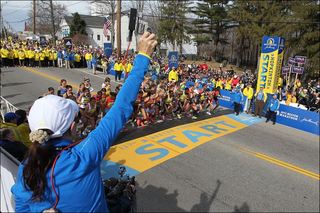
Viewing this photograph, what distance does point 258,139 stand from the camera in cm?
1117

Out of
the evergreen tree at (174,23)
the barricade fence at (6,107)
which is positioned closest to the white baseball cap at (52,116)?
the barricade fence at (6,107)

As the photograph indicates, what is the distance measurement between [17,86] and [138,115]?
29.4 ft

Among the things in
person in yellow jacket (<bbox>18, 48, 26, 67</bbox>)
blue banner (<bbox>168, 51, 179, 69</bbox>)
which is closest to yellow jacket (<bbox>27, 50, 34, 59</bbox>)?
person in yellow jacket (<bbox>18, 48, 26, 67</bbox>)

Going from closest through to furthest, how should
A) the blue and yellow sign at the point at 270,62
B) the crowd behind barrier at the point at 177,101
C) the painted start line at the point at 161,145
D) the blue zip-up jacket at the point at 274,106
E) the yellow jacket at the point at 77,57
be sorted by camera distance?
1. the painted start line at the point at 161,145
2. the crowd behind barrier at the point at 177,101
3. the blue zip-up jacket at the point at 274,106
4. the blue and yellow sign at the point at 270,62
5. the yellow jacket at the point at 77,57

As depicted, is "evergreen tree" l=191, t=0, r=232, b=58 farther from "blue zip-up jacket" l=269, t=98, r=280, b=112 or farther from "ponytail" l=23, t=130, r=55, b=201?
"ponytail" l=23, t=130, r=55, b=201

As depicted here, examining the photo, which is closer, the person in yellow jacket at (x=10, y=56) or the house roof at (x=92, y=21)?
the person in yellow jacket at (x=10, y=56)

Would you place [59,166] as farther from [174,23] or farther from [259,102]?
[174,23]

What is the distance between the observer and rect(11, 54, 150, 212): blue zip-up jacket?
1529 mm

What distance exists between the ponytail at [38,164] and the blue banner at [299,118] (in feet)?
45.2

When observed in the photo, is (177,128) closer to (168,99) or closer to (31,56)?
(168,99)

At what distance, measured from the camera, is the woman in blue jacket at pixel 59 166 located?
1.52 meters

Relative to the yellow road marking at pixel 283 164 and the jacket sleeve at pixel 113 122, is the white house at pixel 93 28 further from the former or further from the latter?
the jacket sleeve at pixel 113 122

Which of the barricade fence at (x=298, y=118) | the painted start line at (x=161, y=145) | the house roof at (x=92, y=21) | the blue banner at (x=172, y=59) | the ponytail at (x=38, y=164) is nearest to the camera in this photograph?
the ponytail at (x=38, y=164)

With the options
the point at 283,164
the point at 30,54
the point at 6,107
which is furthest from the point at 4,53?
the point at 283,164
